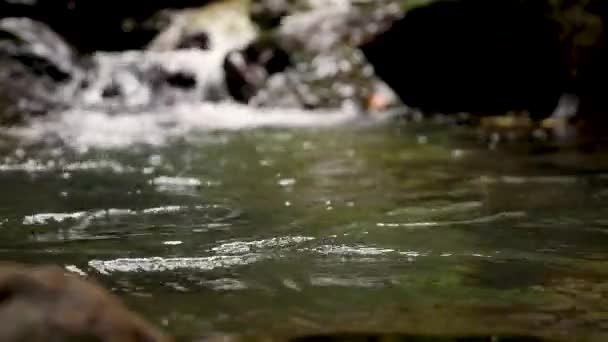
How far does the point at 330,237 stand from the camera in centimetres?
407

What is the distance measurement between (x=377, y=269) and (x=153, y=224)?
154 centimetres

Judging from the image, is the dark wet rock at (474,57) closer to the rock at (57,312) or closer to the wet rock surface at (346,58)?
the wet rock surface at (346,58)

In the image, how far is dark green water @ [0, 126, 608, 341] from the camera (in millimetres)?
2836

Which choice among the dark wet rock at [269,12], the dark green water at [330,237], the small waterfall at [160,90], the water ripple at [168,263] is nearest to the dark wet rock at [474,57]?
the small waterfall at [160,90]

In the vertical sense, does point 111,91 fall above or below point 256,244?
above

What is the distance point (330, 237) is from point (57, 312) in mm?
2246

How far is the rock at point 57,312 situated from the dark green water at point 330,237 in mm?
610

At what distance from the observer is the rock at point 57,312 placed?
1.90 meters

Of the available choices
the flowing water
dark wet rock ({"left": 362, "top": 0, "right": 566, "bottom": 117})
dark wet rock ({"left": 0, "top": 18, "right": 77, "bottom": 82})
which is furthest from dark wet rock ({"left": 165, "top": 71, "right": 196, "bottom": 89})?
the flowing water

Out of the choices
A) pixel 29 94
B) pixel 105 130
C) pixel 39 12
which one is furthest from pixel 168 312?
pixel 39 12

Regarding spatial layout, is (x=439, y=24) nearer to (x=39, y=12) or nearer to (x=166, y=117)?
(x=166, y=117)

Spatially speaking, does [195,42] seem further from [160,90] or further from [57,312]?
[57,312]

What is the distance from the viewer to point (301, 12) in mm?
16219

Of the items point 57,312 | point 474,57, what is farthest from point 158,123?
point 57,312
